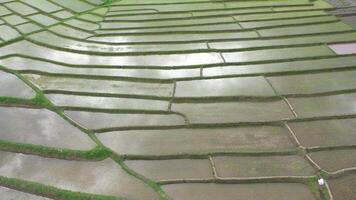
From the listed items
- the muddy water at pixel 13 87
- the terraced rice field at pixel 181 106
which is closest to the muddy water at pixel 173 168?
the terraced rice field at pixel 181 106

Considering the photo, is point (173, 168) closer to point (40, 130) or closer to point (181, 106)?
point (181, 106)

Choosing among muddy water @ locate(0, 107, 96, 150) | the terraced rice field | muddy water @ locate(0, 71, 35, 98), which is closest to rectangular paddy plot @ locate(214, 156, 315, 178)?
the terraced rice field

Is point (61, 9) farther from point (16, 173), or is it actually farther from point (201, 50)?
point (16, 173)

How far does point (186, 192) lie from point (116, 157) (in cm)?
89

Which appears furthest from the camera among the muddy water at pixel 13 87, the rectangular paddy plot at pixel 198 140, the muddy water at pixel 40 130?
the muddy water at pixel 13 87

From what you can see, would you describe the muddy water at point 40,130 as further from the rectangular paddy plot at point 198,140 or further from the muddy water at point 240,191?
the muddy water at point 240,191

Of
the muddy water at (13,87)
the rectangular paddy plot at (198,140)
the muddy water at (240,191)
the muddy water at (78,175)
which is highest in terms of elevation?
the muddy water at (13,87)

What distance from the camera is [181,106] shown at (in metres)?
4.98

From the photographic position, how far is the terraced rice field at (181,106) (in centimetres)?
369

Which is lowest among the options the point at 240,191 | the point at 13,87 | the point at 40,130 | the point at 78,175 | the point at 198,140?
the point at 240,191

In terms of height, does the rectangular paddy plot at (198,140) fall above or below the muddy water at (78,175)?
above

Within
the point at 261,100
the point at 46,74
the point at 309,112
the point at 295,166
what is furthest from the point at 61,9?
the point at 295,166

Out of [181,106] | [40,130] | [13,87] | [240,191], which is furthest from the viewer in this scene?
[13,87]

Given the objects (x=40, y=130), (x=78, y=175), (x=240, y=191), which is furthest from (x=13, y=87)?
(x=240, y=191)
